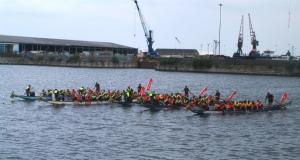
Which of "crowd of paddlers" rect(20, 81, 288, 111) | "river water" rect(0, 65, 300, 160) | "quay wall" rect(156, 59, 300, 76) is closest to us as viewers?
"river water" rect(0, 65, 300, 160)

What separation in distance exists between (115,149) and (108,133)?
782 cm

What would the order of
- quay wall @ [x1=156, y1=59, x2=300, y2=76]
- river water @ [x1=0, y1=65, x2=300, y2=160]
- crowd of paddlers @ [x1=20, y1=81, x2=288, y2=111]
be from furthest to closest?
quay wall @ [x1=156, y1=59, x2=300, y2=76]
crowd of paddlers @ [x1=20, y1=81, x2=288, y2=111]
river water @ [x1=0, y1=65, x2=300, y2=160]

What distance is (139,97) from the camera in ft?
251

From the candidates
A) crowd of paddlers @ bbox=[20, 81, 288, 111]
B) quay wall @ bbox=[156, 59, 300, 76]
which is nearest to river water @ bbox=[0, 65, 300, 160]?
crowd of paddlers @ bbox=[20, 81, 288, 111]

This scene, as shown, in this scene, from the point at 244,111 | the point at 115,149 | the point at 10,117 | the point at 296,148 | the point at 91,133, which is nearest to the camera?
the point at 115,149

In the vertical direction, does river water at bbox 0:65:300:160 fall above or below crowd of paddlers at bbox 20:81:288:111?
below

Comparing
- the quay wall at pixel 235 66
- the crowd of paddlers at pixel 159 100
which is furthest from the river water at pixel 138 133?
the quay wall at pixel 235 66

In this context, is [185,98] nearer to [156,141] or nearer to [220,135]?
[220,135]

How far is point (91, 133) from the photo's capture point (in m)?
56.0

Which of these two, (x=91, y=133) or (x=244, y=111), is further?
(x=244, y=111)

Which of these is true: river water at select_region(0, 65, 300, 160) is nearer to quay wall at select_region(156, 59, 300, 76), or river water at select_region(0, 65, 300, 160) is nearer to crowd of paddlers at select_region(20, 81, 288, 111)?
crowd of paddlers at select_region(20, 81, 288, 111)

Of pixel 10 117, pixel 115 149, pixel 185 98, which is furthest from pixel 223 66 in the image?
pixel 115 149

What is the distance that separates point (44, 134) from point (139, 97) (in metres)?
23.5

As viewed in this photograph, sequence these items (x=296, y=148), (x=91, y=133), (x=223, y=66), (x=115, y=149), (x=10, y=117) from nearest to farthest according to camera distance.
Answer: (x=115, y=149) → (x=296, y=148) → (x=91, y=133) → (x=10, y=117) → (x=223, y=66)
